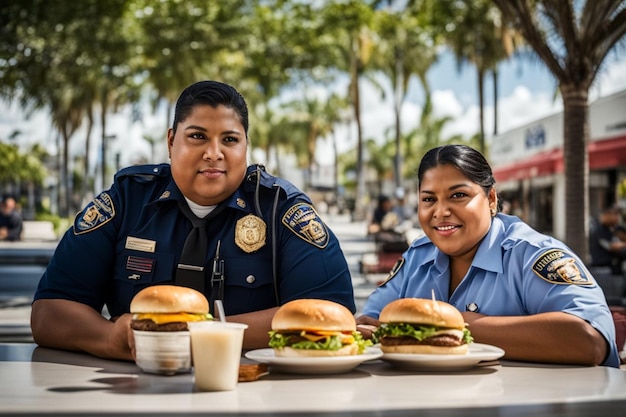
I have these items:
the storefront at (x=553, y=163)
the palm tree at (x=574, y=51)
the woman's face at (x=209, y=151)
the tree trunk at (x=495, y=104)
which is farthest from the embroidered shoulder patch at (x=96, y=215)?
the tree trunk at (x=495, y=104)

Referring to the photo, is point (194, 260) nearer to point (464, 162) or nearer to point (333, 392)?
point (464, 162)

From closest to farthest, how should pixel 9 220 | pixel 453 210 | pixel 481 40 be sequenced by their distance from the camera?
pixel 453 210 → pixel 9 220 → pixel 481 40

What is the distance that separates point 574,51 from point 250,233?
6826 millimetres

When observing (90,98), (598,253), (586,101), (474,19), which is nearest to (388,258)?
(598,253)

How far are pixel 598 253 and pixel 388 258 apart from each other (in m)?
4.33

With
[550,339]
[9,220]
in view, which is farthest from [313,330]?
[9,220]

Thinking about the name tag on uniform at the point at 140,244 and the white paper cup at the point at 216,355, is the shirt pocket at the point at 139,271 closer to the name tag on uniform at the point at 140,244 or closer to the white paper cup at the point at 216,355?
the name tag on uniform at the point at 140,244

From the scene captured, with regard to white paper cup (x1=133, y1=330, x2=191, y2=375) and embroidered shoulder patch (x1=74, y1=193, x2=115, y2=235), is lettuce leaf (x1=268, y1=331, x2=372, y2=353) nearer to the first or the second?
white paper cup (x1=133, y1=330, x2=191, y2=375)

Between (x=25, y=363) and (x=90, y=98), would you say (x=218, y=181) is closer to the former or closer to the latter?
(x=25, y=363)

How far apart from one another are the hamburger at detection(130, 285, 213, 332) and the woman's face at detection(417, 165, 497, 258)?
121 cm

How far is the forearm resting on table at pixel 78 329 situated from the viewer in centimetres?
276

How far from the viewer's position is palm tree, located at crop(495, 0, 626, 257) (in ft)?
29.3

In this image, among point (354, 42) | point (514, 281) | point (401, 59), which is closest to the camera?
point (514, 281)

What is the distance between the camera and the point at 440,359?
8.38ft
